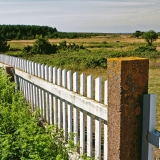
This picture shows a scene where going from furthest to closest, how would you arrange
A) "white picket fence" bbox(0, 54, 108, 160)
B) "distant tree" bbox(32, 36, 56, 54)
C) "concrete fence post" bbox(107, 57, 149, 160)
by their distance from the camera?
"distant tree" bbox(32, 36, 56, 54), "white picket fence" bbox(0, 54, 108, 160), "concrete fence post" bbox(107, 57, 149, 160)

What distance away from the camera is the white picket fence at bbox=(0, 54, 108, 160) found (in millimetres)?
3340

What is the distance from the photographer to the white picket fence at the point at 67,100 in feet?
11.0

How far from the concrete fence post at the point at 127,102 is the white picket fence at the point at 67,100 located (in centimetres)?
41

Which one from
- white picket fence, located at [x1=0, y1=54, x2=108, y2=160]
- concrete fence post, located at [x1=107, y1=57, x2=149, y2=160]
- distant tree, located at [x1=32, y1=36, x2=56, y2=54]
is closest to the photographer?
concrete fence post, located at [x1=107, y1=57, x2=149, y2=160]

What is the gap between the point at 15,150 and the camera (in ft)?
10.5

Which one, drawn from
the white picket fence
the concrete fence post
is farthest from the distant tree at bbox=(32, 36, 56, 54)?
the concrete fence post

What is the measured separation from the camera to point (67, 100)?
408 centimetres

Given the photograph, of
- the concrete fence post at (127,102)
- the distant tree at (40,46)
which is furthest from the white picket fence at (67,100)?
the distant tree at (40,46)

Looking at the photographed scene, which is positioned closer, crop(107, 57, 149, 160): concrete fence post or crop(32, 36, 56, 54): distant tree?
crop(107, 57, 149, 160): concrete fence post

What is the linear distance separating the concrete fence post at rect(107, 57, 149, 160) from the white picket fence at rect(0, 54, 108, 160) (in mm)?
413

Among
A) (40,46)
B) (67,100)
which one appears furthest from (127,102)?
(40,46)

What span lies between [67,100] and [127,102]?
1.66 meters

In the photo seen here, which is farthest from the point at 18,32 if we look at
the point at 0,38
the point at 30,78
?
the point at 30,78

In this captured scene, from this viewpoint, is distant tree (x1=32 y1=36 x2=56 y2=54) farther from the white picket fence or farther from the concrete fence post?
the concrete fence post
